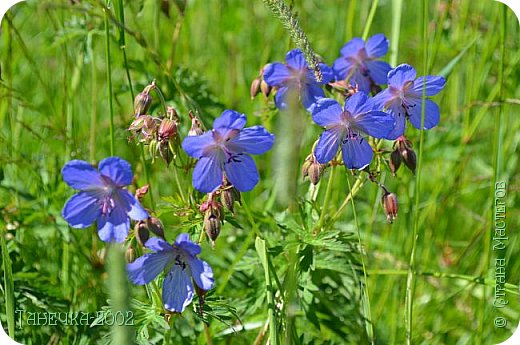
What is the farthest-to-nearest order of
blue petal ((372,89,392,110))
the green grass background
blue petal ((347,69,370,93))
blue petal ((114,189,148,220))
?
blue petal ((347,69,370,93)), the green grass background, blue petal ((372,89,392,110)), blue petal ((114,189,148,220))

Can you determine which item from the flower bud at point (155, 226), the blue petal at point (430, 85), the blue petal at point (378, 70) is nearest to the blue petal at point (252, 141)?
the flower bud at point (155, 226)

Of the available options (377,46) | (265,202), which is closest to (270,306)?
(377,46)

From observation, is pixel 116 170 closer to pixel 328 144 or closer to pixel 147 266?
pixel 147 266

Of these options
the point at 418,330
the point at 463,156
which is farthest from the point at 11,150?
the point at 463,156

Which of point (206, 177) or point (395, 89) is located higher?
point (395, 89)

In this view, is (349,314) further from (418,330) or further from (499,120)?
(499,120)

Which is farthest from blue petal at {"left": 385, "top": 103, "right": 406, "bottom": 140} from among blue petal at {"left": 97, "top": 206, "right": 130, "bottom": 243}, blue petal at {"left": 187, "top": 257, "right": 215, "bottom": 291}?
blue petal at {"left": 97, "top": 206, "right": 130, "bottom": 243}

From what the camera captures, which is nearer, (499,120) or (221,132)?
(221,132)

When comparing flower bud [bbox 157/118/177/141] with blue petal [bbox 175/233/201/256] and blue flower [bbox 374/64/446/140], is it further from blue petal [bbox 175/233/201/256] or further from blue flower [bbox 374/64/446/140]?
blue flower [bbox 374/64/446/140]
